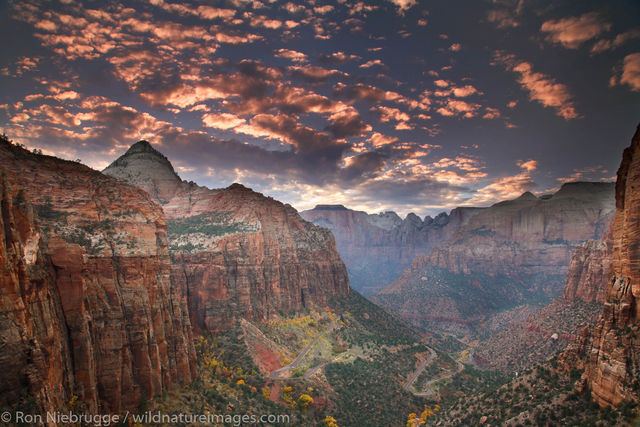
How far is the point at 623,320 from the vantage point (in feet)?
93.6

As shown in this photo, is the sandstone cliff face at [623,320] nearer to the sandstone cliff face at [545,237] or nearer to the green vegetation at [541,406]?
the green vegetation at [541,406]

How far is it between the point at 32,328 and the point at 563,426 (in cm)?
4317

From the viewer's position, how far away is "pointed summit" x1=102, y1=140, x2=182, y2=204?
96062mm

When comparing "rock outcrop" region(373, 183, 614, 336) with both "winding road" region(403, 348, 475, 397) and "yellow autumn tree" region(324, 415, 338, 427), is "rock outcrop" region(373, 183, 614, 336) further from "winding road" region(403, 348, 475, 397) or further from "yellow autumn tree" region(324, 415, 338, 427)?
"yellow autumn tree" region(324, 415, 338, 427)

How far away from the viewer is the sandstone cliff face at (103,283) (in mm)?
28766

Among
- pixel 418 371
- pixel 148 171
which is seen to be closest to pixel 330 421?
pixel 418 371

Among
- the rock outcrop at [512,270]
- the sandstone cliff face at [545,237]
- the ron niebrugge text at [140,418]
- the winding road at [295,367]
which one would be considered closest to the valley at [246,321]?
the winding road at [295,367]

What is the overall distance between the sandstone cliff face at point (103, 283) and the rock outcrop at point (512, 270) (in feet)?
434

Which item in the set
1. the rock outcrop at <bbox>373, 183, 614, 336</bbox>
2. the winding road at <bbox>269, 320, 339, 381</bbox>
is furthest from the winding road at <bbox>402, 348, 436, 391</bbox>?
the rock outcrop at <bbox>373, 183, 614, 336</bbox>

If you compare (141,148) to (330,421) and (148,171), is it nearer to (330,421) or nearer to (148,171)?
(148,171)

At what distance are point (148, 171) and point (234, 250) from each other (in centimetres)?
Result: 4472

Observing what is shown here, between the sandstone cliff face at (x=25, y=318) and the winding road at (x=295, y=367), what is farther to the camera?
the winding road at (x=295, y=367)

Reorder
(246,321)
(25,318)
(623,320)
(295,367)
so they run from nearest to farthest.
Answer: (25,318) → (623,320) → (295,367) → (246,321)

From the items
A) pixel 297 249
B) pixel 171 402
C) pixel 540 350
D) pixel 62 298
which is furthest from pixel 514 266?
pixel 62 298
